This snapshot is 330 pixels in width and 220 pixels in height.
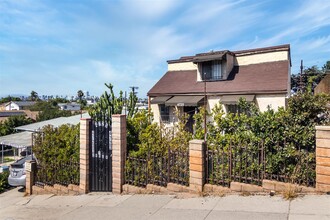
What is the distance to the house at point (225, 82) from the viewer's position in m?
16.5

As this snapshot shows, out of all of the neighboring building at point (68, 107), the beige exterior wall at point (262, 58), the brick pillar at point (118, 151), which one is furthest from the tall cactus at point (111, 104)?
the neighboring building at point (68, 107)

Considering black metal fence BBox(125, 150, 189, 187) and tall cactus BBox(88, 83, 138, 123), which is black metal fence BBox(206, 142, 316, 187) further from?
tall cactus BBox(88, 83, 138, 123)

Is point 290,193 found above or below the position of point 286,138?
below

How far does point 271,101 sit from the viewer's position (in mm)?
16203

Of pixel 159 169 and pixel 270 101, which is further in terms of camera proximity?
pixel 270 101

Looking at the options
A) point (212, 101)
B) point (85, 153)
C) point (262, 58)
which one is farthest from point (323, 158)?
point (262, 58)

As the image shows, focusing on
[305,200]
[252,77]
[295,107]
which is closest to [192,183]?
[305,200]

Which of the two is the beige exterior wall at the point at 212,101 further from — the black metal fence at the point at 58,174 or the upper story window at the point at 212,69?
the black metal fence at the point at 58,174

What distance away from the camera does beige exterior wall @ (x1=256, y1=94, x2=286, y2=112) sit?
15.9m

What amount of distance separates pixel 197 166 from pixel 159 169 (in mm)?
1196

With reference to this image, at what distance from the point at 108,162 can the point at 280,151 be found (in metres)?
4.78

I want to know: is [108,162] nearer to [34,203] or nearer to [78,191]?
[78,191]

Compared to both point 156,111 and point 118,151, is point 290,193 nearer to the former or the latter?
point 118,151

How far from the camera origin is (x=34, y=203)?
8.33m
